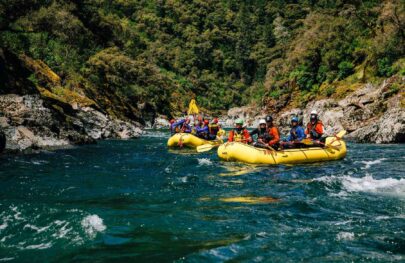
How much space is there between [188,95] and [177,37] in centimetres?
3202

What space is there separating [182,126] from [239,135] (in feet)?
25.8

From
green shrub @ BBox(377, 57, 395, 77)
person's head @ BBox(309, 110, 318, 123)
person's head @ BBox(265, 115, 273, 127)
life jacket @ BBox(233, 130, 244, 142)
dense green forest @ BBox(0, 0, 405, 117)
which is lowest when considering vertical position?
life jacket @ BBox(233, 130, 244, 142)

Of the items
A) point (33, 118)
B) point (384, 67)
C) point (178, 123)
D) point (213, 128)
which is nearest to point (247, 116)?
point (384, 67)

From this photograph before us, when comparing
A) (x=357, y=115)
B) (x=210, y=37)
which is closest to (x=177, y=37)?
(x=210, y=37)

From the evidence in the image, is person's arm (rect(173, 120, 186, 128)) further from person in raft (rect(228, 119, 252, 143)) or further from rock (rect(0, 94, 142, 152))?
person in raft (rect(228, 119, 252, 143))

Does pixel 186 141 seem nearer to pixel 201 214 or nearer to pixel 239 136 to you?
pixel 239 136

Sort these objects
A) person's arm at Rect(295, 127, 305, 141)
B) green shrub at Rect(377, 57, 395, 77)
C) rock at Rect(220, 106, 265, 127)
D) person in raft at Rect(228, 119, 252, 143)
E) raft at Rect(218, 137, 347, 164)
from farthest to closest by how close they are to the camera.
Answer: rock at Rect(220, 106, 265, 127) < green shrub at Rect(377, 57, 395, 77) < person in raft at Rect(228, 119, 252, 143) < person's arm at Rect(295, 127, 305, 141) < raft at Rect(218, 137, 347, 164)

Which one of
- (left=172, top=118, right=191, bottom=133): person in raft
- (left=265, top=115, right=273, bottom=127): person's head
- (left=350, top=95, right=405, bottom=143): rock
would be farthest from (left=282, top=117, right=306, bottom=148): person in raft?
(left=172, top=118, right=191, bottom=133): person in raft

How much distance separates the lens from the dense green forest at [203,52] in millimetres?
30578

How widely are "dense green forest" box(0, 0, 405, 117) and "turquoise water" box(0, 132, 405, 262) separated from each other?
1579 cm

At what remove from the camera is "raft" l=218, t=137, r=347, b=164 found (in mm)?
13297

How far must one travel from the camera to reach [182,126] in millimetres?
23109

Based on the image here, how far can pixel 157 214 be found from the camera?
698 centimetres

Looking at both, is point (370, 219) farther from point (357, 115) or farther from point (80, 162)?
point (357, 115)
